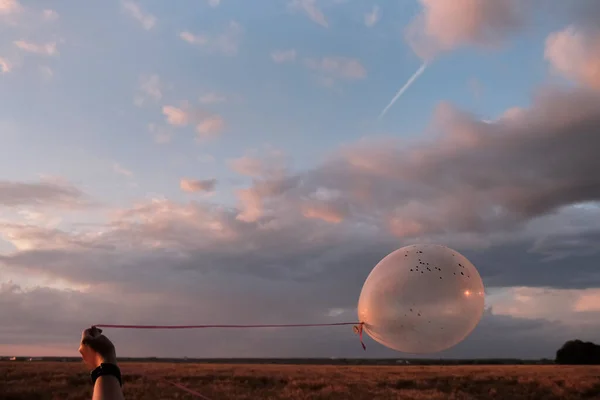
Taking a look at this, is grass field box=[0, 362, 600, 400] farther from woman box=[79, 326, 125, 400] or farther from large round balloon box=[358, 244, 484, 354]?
woman box=[79, 326, 125, 400]

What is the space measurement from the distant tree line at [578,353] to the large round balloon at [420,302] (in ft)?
332

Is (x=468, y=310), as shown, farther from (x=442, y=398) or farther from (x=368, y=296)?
(x=442, y=398)

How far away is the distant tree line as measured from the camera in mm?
94688

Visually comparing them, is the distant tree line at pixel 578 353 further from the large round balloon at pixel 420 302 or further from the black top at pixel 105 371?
the black top at pixel 105 371

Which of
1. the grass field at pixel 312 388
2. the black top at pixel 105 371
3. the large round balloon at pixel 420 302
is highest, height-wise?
the large round balloon at pixel 420 302

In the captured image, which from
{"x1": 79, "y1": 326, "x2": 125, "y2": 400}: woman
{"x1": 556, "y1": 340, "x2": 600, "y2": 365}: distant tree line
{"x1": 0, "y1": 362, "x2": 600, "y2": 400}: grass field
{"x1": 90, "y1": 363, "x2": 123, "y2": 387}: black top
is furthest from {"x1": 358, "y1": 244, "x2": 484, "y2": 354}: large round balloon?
{"x1": 556, "y1": 340, "x2": 600, "y2": 365}: distant tree line

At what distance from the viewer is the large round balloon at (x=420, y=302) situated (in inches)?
362

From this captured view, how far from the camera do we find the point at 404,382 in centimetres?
3875

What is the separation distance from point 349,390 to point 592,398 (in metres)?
15.0

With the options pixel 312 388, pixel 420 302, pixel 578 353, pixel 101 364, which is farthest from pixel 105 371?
pixel 578 353

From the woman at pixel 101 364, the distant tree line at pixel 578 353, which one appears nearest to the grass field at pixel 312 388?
the woman at pixel 101 364

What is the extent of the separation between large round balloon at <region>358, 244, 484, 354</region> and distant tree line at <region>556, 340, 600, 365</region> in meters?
101

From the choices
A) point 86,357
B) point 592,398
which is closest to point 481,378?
point 592,398

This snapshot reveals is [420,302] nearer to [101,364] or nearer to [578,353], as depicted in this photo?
[101,364]
